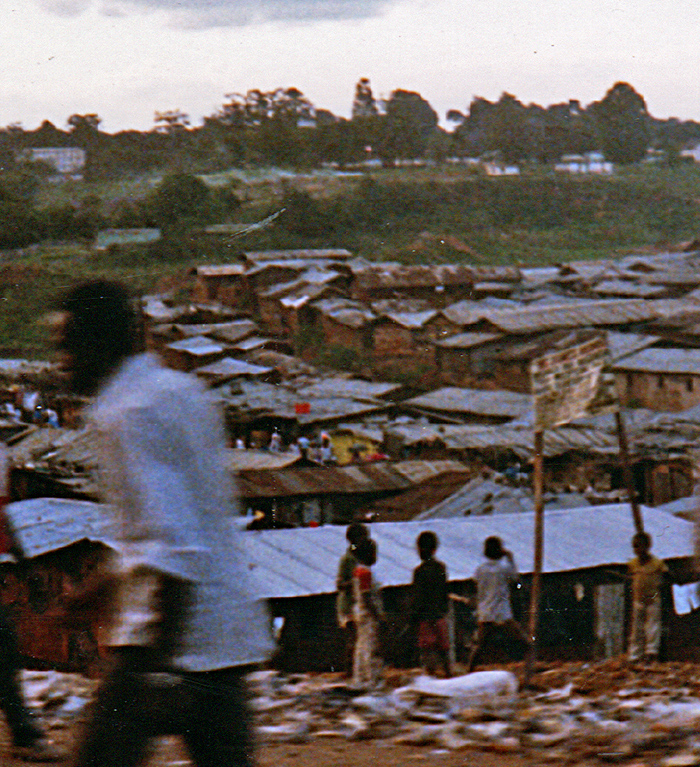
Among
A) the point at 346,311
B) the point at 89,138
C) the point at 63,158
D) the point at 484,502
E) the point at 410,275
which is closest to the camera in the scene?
the point at 89,138

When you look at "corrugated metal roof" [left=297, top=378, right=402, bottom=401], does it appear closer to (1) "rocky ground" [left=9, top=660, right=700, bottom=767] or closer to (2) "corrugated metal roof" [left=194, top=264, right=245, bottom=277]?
(2) "corrugated metal roof" [left=194, top=264, right=245, bottom=277]

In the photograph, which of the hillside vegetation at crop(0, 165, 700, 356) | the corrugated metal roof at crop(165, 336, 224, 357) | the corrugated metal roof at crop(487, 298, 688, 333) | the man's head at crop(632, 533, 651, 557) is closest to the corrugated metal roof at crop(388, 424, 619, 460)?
the corrugated metal roof at crop(487, 298, 688, 333)

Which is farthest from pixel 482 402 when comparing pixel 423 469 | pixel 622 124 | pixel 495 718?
pixel 495 718

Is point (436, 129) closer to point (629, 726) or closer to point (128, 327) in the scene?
point (629, 726)

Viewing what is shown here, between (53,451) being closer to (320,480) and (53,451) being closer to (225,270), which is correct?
(225,270)

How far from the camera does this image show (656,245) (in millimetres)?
7871

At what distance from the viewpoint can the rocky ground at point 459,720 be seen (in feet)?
7.56

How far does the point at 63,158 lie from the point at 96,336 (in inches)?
146

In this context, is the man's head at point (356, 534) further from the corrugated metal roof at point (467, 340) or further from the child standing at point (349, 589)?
the corrugated metal roof at point (467, 340)

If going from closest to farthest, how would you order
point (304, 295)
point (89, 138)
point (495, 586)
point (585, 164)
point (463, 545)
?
point (495, 586) → point (89, 138) → point (463, 545) → point (304, 295) → point (585, 164)

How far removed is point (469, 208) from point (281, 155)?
2.39m

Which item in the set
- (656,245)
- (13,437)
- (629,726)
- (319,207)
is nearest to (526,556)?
(319,207)

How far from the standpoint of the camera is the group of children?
3.51 metres

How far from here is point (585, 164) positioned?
676cm
